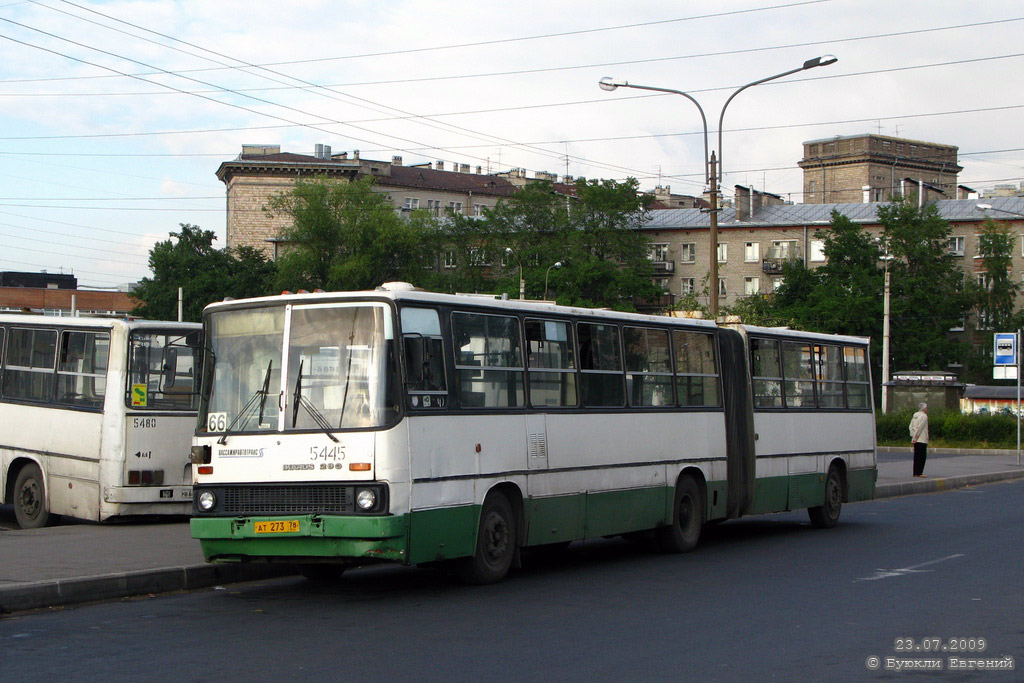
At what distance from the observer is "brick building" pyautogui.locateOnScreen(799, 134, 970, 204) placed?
125m

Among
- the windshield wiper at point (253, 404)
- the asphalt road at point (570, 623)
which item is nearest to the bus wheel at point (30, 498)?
the asphalt road at point (570, 623)

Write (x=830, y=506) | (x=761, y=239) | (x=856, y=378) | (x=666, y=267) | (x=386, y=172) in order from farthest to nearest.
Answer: (x=386, y=172) → (x=666, y=267) → (x=761, y=239) → (x=856, y=378) → (x=830, y=506)

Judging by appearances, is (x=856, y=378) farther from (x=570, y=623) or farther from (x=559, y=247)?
(x=559, y=247)

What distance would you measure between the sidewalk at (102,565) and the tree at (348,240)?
7948 cm

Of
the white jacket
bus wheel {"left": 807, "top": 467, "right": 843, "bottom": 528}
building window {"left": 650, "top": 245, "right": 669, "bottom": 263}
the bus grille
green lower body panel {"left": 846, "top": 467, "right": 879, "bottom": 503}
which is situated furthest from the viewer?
building window {"left": 650, "top": 245, "right": 669, "bottom": 263}

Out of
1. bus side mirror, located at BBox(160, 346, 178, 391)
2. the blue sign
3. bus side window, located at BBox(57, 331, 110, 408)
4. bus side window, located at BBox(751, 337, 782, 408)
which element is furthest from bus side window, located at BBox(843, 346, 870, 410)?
the blue sign

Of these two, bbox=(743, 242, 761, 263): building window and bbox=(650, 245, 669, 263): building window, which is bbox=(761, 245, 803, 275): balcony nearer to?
bbox=(743, 242, 761, 263): building window

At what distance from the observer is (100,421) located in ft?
55.5

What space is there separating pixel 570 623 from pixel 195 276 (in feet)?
300

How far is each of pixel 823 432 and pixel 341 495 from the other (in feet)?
36.1

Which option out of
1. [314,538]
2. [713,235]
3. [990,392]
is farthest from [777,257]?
[314,538]

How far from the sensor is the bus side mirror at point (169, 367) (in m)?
17.4

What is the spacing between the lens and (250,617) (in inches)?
418

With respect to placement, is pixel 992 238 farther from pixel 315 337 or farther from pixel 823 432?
pixel 315 337
